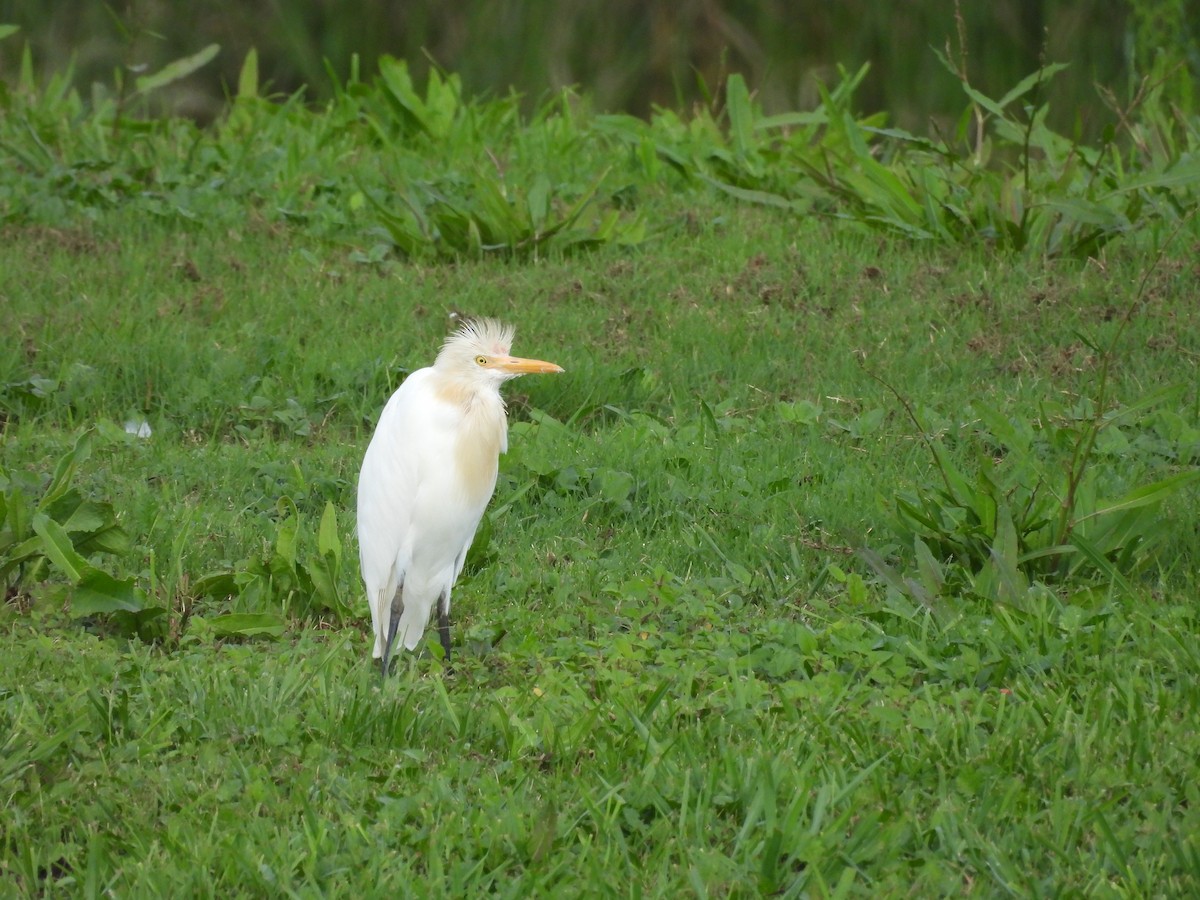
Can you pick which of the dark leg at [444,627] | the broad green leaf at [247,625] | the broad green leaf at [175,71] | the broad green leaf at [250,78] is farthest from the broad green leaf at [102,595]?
the broad green leaf at [250,78]

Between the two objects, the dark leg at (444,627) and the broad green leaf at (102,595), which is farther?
the dark leg at (444,627)

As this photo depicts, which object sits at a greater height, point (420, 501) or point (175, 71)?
point (420, 501)

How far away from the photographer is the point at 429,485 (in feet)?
12.3

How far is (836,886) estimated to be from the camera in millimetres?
2588

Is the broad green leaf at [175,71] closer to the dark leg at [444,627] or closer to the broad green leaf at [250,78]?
the broad green leaf at [250,78]

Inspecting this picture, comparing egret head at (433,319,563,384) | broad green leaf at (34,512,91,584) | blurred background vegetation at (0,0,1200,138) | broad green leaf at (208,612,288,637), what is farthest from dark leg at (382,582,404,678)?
blurred background vegetation at (0,0,1200,138)

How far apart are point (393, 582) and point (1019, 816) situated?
173 cm

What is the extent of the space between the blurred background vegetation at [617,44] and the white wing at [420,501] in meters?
4.89

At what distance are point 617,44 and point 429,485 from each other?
592 centimetres

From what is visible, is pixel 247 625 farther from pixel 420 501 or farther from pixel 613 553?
pixel 613 553

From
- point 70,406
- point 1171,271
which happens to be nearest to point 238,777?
point 70,406

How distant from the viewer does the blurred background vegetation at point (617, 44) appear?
829cm

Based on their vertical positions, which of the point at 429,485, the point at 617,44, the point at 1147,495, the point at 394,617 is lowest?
the point at 394,617

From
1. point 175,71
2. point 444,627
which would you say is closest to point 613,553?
point 444,627
